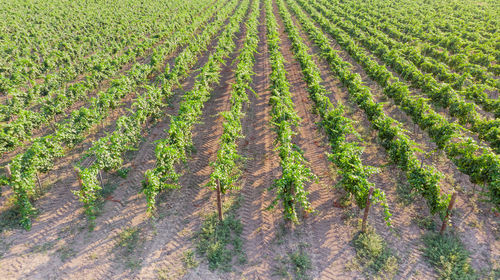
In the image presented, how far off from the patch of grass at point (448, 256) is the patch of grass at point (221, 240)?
5.97m

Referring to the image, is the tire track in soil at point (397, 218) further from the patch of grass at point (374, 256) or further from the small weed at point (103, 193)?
the small weed at point (103, 193)

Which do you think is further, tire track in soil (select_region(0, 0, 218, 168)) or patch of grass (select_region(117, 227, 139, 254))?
tire track in soil (select_region(0, 0, 218, 168))

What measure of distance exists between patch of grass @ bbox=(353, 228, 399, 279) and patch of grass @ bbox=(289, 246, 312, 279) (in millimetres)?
1578

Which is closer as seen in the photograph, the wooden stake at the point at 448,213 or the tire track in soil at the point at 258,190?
the wooden stake at the point at 448,213

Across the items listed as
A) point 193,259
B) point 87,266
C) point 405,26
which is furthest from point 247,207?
point 405,26

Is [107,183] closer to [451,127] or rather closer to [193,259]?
[193,259]

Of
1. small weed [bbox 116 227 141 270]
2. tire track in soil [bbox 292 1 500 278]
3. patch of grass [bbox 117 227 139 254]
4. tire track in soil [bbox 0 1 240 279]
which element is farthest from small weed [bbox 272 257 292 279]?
tire track in soil [bbox 0 1 240 279]

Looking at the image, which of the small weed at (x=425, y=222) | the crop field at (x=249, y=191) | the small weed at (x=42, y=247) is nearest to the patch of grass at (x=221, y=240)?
the crop field at (x=249, y=191)

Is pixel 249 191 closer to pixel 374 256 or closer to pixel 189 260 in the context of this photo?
pixel 189 260

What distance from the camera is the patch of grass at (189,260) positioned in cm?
902

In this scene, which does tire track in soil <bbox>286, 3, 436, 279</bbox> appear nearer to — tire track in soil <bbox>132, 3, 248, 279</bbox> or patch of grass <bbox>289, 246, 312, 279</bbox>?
patch of grass <bbox>289, 246, 312, 279</bbox>

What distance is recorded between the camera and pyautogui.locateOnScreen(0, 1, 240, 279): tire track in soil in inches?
350

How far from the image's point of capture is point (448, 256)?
29.6 feet

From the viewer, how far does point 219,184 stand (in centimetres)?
1016
